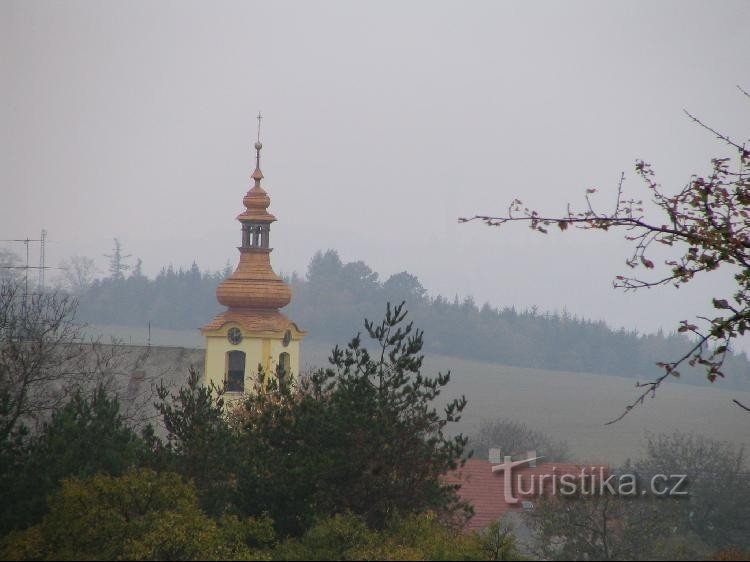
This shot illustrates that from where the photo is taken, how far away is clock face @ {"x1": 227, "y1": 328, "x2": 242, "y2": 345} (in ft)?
173

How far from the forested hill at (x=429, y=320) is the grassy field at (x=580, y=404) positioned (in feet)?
10.3

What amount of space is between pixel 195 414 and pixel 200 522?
642cm

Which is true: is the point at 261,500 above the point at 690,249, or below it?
below

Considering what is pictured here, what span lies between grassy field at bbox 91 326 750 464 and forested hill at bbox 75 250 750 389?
3.14m

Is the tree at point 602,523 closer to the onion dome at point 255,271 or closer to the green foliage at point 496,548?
the green foliage at point 496,548

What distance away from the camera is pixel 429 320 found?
4700 inches

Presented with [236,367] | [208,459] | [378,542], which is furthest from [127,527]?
[236,367]

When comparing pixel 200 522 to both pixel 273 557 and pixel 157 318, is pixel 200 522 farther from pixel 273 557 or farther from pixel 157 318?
pixel 157 318

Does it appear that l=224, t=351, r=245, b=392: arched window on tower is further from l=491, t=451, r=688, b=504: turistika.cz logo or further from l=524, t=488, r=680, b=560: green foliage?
l=524, t=488, r=680, b=560: green foliage

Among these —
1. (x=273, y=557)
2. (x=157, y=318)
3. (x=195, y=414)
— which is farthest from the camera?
(x=157, y=318)

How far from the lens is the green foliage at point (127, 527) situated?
15.9 m

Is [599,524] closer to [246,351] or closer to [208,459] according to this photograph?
[208,459]

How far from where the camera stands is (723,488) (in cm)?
4112

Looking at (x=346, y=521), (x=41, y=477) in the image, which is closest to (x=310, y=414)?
(x=346, y=521)
